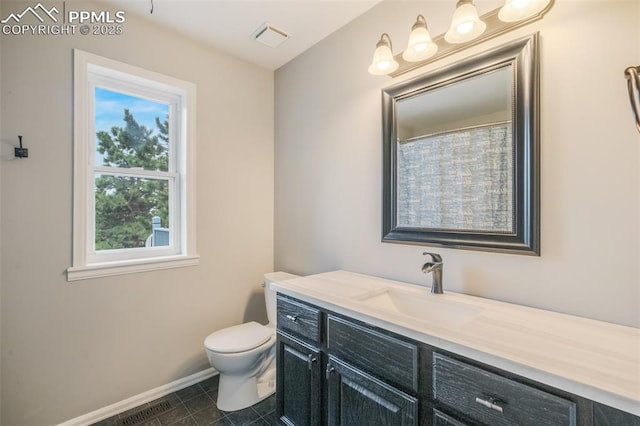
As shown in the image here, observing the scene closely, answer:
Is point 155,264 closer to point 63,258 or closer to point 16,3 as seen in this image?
point 63,258

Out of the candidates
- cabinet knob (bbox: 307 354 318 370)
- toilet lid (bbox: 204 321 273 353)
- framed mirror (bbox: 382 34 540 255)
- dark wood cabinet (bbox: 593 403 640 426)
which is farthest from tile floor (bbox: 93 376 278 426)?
dark wood cabinet (bbox: 593 403 640 426)

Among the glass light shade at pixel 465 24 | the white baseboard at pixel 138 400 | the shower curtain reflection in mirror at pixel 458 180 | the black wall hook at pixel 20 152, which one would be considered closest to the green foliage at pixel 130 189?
the black wall hook at pixel 20 152

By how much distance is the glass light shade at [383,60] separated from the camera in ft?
4.93

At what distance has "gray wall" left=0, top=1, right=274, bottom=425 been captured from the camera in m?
1.51

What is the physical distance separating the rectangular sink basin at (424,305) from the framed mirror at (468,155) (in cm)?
28

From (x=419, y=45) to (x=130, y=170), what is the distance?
191cm

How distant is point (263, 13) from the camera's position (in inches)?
71.7

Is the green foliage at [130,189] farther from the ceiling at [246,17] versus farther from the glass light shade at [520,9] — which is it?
the glass light shade at [520,9]

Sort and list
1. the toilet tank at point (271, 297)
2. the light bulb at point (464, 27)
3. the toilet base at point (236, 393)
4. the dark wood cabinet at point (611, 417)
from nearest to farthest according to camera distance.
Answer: the dark wood cabinet at point (611, 417) → the light bulb at point (464, 27) → the toilet base at point (236, 393) → the toilet tank at point (271, 297)

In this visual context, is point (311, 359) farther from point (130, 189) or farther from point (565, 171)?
point (130, 189)

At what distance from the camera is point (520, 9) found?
1118 millimetres

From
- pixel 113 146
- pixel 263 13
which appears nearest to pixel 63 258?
pixel 113 146

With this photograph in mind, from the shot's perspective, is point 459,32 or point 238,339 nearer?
point 459,32

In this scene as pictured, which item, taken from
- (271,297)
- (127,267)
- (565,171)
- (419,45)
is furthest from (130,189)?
(565,171)
